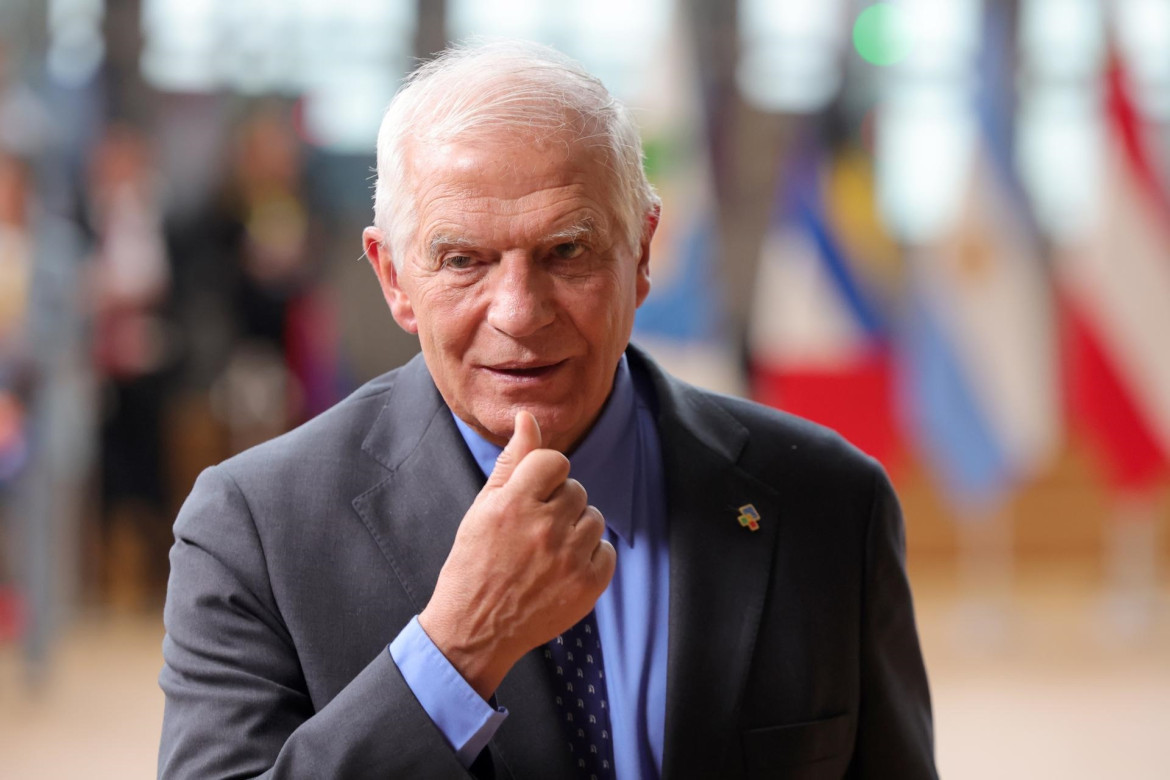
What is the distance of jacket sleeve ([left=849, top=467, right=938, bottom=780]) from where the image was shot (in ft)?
4.91

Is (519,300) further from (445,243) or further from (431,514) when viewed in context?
(431,514)

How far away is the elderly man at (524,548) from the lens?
1212 millimetres

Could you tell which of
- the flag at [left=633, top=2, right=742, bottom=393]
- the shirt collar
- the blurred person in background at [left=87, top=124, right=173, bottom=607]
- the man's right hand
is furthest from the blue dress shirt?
the blurred person in background at [left=87, top=124, right=173, bottom=607]

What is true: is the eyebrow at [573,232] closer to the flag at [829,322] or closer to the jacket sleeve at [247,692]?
the jacket sleeve at [247,692]

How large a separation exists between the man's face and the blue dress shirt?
0.10 m

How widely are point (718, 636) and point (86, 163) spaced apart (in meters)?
7.14

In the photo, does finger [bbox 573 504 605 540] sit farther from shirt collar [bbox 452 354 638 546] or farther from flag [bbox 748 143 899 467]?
flag [bbox 748 143 899 467]

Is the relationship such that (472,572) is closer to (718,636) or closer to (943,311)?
(718,636)

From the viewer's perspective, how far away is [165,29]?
29.9 ft

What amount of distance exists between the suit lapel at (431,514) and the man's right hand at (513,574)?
0.13 m

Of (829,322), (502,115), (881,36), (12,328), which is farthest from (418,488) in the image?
(881,36)

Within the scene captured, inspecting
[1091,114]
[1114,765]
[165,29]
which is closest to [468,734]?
[1114,765]

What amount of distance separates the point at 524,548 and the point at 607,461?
32 cm

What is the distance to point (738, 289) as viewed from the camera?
9.23 meters
